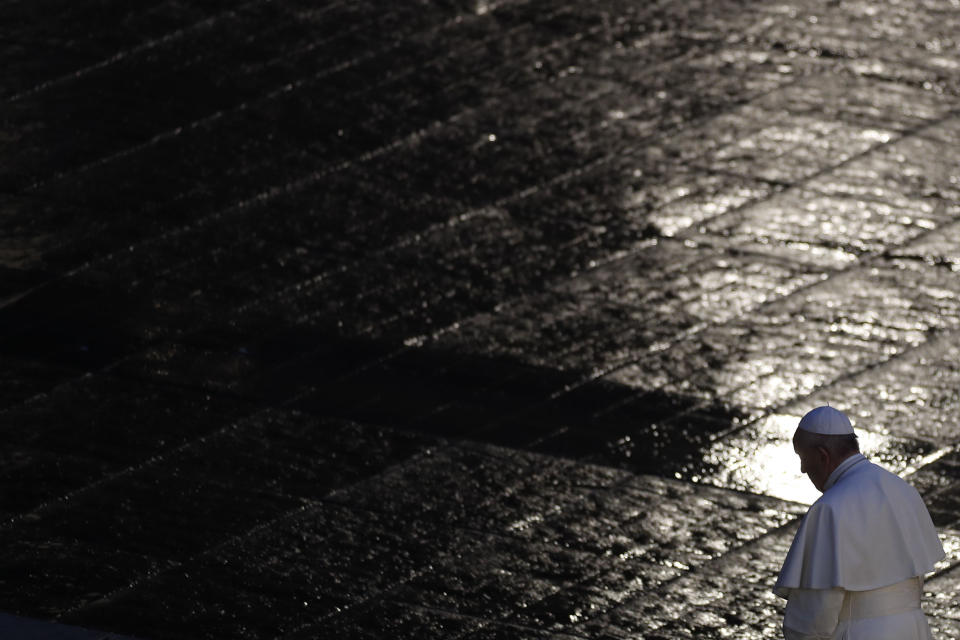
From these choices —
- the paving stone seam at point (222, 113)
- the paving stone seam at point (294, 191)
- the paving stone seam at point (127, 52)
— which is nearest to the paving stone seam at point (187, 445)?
the paving stone seam at point (294, 191)

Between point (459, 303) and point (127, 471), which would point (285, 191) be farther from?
point (127, 471)

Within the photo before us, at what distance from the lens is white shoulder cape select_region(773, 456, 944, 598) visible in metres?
3.19

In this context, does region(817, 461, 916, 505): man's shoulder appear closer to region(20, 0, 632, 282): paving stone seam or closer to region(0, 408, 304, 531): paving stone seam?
region(0, 408, 304, 531): paving stone seam

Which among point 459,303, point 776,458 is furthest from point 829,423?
point 459,303

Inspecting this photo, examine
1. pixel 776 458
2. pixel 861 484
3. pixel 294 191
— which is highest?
pixel 861 484

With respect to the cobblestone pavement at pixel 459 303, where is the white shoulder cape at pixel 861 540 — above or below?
above

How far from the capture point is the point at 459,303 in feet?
18.5

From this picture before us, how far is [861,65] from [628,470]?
103 inches

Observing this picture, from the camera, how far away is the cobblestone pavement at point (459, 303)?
15.2ft

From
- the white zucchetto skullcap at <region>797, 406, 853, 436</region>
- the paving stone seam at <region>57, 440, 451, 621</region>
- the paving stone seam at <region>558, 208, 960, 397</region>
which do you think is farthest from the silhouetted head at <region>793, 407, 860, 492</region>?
the paving stone seam at <region>558, 208, 960, 397</region>

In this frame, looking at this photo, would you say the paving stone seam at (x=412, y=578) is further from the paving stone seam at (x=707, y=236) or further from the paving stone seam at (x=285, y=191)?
→ the paving stone seam at (x=285, y=191)

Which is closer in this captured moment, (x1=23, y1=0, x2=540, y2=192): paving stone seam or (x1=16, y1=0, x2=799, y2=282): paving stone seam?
(x1=16, y1=0, x2=799, y2=282): paving stone seam

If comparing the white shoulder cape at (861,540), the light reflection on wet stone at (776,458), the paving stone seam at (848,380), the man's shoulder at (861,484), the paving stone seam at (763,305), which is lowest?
the light reflection on wet stone at (776,458)

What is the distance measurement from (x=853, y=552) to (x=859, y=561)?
0.10ft
